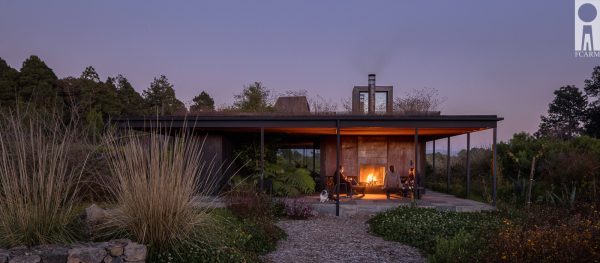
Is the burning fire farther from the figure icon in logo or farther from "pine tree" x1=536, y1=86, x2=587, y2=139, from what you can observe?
"pine tree" x1=536, y1=86, x2=587, y2=139

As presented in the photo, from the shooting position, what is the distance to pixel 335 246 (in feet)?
18.0

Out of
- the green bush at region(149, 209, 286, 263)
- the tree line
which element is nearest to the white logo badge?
the green bush at region(149, 209, 286, 263)

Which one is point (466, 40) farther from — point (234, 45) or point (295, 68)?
point (234, 45)

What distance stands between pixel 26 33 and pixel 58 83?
9.57 m

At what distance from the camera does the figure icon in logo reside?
353 inches

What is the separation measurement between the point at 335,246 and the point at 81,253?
3411 millimetres

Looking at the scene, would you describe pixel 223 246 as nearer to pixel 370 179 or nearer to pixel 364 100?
pixel 370 179

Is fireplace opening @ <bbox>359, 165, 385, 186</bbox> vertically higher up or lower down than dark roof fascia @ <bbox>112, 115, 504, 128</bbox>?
lower down

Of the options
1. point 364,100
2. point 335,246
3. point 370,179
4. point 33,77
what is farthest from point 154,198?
point 33,77

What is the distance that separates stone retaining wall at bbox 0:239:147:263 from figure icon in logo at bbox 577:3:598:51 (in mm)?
10602

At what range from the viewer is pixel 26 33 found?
415 inches

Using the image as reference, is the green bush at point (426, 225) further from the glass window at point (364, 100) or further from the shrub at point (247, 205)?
the glass window at point (364, 100)

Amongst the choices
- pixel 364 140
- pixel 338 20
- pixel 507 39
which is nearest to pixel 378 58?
pixel 338 20

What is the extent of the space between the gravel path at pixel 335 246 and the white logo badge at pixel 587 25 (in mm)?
7121
